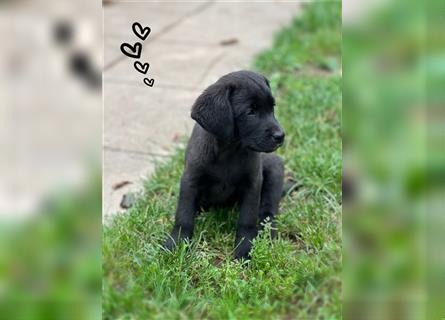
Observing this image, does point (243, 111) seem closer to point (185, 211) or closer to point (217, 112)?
point (217, 112)

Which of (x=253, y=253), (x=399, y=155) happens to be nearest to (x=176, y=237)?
(x=253, y=253)

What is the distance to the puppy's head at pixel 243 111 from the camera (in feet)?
8.65

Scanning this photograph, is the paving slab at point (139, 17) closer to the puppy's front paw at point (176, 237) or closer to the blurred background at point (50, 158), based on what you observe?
the puppy's front paw at point (176, 237)

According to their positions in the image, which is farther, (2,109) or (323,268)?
(323,268)

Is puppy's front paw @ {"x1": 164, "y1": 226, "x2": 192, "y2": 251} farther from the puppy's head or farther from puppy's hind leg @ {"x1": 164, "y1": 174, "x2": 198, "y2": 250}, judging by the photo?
the puppy's head

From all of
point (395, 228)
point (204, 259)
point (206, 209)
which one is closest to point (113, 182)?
point (206, 209)

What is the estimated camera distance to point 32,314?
1603 mm

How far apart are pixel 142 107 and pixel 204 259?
2188 millimetres

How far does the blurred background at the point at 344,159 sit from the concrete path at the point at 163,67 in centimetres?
111

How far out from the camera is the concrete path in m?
3.96

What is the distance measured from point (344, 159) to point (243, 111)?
114 centimetres

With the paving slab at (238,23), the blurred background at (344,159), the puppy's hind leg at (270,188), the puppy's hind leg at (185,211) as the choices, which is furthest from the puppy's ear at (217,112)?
the paving slab at (238,23)

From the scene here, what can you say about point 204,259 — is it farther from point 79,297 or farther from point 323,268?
point 79,297

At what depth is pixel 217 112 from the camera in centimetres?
266
